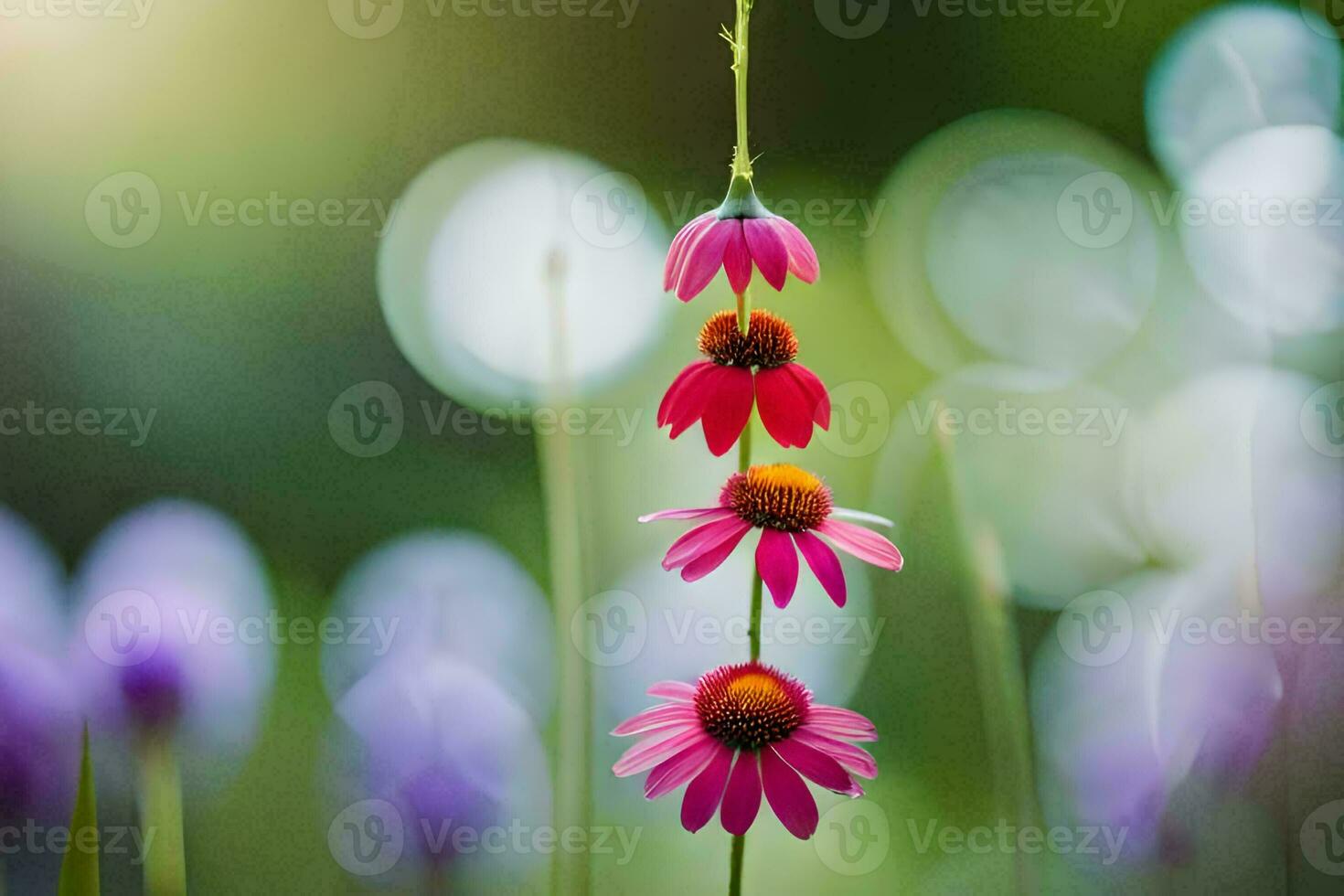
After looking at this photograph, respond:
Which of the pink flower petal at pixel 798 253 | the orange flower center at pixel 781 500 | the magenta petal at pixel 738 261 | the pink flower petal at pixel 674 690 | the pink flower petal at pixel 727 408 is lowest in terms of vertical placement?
the pink flower petal at pixel 674 690

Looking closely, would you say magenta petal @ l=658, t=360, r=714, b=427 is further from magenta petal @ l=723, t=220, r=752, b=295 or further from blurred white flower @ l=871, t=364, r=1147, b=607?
blurred white flower @ l=871, t=364, r=1147, b=607

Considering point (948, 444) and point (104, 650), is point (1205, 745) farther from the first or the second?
point (104, 650)

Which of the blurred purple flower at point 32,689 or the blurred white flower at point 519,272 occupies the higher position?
the blurred white flower at point 519,272

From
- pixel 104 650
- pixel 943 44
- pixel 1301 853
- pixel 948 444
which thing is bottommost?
pixel 1301 853

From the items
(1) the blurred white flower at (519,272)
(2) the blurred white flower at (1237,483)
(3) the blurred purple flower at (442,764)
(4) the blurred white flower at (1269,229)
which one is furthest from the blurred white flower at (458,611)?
(4) the blurred white flower at (1269,229)

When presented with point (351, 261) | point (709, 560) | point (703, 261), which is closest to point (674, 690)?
point (709, 560)

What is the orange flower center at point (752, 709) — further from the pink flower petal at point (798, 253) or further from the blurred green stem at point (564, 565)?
the blurred green stem at point (564, 565)

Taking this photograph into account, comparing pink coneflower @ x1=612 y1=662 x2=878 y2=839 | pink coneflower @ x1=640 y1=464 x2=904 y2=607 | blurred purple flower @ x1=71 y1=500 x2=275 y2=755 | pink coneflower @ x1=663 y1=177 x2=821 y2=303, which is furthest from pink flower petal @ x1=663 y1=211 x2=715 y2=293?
blurred purple flower @ x1=71 y1=500 x2=275 y2=755

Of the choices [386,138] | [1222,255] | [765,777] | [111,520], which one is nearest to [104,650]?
[111,520]

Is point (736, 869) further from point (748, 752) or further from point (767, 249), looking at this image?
point (767, 249)
